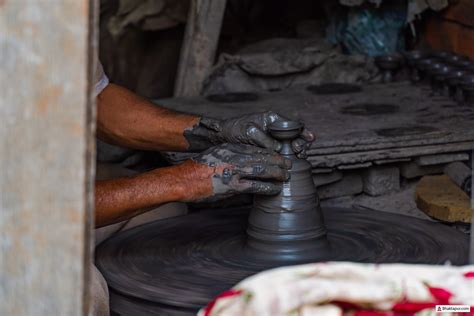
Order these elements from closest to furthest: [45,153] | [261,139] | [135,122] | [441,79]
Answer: [45,153] < [261,139] < [135,122] < [441,79]

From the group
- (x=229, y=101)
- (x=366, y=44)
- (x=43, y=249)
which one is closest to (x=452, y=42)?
(x=366, y=44)

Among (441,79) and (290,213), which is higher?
(441,79)

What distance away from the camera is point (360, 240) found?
262cm

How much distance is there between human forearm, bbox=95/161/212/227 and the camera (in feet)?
8.04

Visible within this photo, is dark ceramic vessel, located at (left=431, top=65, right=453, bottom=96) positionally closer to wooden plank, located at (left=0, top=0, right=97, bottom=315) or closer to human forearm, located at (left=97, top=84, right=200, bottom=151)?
human forearm, located at (left=97, top=84, right=200, bottom=151)

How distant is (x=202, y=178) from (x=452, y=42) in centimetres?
235

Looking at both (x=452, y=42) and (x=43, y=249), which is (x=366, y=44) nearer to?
(x=452, y=42)

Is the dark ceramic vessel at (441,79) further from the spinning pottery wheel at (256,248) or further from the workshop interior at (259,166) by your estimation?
the spinning pottery wheel at (256,248)

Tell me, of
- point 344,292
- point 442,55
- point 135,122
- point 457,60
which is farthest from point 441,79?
point 344,292

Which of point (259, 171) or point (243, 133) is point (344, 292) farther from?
point (243, 133)

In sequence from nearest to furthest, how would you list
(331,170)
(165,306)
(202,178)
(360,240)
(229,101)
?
1. (165,306)
2. (202,178)
3. (360,240)
4. (331,170)
5. (229,101)

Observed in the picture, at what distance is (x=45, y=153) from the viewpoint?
5.43ft

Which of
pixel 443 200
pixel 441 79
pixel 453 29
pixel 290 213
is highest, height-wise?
pixel 453 29

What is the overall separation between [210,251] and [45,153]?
991mm
